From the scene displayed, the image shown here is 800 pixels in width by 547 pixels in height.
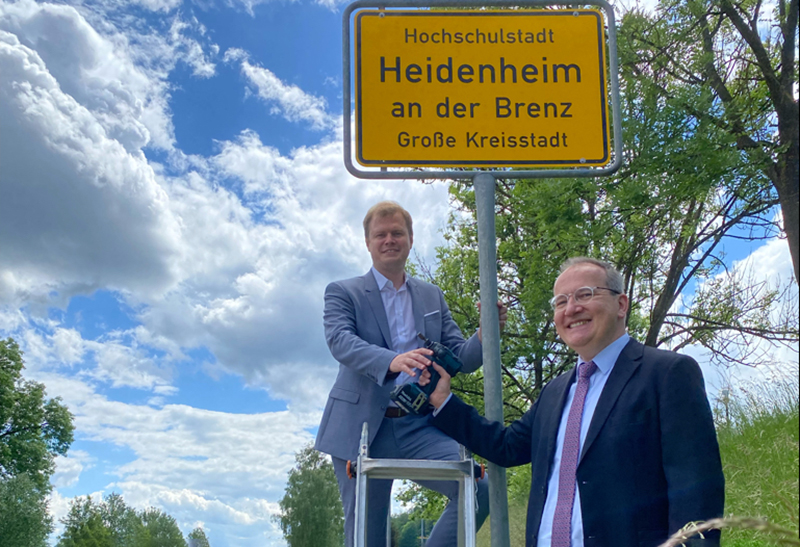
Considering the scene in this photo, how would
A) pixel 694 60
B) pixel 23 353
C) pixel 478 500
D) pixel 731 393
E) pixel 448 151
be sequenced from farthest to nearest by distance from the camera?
pixel 23 353 → pixel 694 60 → pixel 731 393 → pixel 478 500 → pixel 448 151

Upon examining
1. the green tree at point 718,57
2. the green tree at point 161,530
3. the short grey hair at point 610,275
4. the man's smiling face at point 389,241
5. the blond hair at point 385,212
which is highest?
the green tree at point 718,57

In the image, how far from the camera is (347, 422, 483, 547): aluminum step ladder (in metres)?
2.81

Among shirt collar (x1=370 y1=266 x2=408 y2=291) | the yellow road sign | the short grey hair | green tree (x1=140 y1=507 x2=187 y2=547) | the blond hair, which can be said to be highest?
the yellow road sign

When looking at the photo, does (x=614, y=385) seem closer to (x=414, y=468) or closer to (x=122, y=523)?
(x=414, y=468)

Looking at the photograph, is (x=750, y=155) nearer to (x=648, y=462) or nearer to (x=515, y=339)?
(x=515, y=339)

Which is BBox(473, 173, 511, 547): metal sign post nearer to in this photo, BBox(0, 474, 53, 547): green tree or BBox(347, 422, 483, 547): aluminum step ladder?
BBox(347, 422, 483, 547): aluminum step ladder

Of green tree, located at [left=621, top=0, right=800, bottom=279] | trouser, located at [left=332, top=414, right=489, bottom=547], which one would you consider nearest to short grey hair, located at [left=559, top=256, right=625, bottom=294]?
trouser, located at [left=332, top=414, right=489, bottom=547]

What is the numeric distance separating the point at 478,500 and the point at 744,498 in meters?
3.30

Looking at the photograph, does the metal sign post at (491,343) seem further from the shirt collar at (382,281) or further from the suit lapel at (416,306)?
the shirt collar at (382,281)

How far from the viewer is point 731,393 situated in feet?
26.1

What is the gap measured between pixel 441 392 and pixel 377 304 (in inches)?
27.0

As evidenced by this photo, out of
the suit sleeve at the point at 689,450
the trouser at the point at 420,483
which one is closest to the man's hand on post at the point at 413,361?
the trouser at the point at 420,483

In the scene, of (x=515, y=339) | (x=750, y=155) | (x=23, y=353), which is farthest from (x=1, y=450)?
(x=750, y=155)

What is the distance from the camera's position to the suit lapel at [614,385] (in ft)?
8.98
